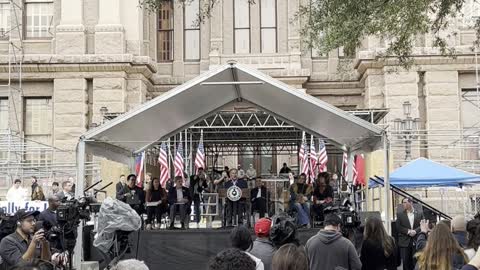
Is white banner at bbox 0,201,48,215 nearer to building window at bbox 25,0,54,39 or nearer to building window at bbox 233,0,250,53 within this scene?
building window at bbox 25,0,54,39

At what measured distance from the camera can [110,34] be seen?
3002cm

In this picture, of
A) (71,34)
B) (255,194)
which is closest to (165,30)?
(71,34)

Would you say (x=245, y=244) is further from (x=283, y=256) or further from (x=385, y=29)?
(x=385, y=29)

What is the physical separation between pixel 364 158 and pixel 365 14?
1041 cm

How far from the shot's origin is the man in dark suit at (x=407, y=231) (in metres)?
14.6

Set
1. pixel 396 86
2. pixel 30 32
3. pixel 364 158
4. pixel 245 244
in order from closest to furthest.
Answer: pixel 245 244 → pixel 364 158 → pixel 396 86 → pixel 30 32

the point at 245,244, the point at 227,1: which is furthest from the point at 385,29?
the point at 227,1

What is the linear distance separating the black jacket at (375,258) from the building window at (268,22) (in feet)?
80.7

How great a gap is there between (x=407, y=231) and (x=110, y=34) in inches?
743

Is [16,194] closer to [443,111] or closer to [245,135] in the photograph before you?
[245,135]

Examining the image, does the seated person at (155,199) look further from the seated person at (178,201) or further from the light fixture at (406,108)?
the light fixture at (406,108)

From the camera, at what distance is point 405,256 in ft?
48.2

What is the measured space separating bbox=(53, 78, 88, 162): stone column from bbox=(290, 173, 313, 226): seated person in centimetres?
1227

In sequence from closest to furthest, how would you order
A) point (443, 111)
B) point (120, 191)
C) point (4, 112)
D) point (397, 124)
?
point (120, 191), point (397, 124), point (443, 111), point (4, 112)
